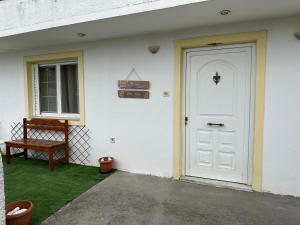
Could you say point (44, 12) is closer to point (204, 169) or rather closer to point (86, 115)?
point (86, 115)

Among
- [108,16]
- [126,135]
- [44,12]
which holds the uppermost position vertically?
[44,12]

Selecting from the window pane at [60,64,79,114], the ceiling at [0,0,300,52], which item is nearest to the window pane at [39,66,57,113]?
the window pane at [60,64,79,114]

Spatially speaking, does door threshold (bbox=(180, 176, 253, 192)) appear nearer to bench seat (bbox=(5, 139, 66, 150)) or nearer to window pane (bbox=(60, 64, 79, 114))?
bench seat (bbox=(5, 139, 66, 150))

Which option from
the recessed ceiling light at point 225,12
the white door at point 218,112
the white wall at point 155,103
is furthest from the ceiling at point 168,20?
the white door at point 218,112

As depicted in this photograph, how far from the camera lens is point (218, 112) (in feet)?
12.3

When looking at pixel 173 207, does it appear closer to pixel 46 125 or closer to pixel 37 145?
pixel 37 145

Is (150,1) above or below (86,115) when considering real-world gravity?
above

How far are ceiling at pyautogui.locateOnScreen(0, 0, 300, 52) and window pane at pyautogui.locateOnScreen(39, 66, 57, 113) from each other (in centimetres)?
89

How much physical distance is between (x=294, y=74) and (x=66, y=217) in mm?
3598

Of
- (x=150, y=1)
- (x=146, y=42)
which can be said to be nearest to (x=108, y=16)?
(x=150, y=1)

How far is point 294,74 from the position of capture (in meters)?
3.20

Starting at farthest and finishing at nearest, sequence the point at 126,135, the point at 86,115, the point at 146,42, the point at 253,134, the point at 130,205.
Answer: the point at 86,115, the point at 126,135, the point at 146,42, the point at 253,134, the point at 130,205

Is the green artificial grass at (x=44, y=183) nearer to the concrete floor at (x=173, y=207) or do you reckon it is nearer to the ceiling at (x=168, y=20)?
the concrete floor at (x=173, y=207)

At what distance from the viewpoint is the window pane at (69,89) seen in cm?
507
